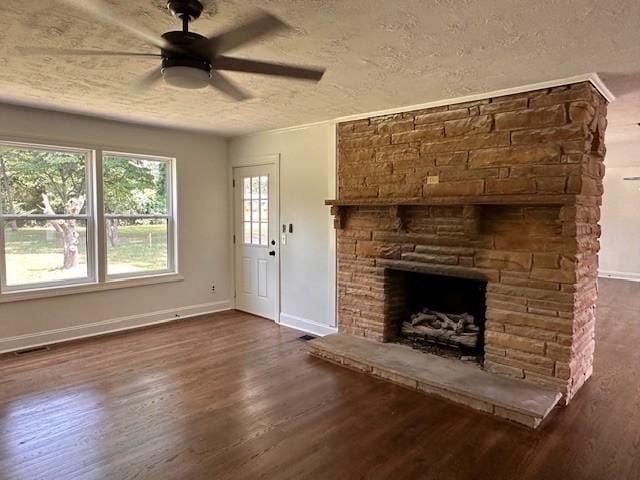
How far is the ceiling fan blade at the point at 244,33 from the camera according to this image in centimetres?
213

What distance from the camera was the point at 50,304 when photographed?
4.44m

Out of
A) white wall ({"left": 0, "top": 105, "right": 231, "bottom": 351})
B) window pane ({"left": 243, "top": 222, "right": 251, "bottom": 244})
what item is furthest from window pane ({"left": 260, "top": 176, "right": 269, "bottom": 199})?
white wall ({"left": 0, "top": 105, "right": 231, "bottom": 351})

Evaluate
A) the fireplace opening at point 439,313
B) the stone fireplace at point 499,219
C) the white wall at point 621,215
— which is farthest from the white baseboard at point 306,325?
the white wall at point 621,215

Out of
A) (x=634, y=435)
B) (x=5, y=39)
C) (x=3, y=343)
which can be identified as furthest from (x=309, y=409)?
(x=3, y=343)

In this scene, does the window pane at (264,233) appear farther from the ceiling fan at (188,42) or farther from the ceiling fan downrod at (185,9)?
the ceiling fan downrod at (185,9)

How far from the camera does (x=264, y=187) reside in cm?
549

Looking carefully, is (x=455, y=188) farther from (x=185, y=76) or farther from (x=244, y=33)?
(x=185, y=76)

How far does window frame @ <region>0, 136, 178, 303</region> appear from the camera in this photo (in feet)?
13.8

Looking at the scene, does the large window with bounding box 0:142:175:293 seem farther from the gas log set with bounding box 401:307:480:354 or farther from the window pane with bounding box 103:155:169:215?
the gas log set with bounding box 401:307:480:354

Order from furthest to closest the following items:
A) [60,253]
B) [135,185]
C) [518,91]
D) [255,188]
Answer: [255,188] < [135,185] < [60,253] < [518,91]

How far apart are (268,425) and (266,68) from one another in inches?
93.5

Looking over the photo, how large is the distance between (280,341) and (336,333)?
618 mm

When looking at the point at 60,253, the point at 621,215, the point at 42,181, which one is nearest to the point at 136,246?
the point at 60,253

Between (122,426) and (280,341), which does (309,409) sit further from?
(280,341)
